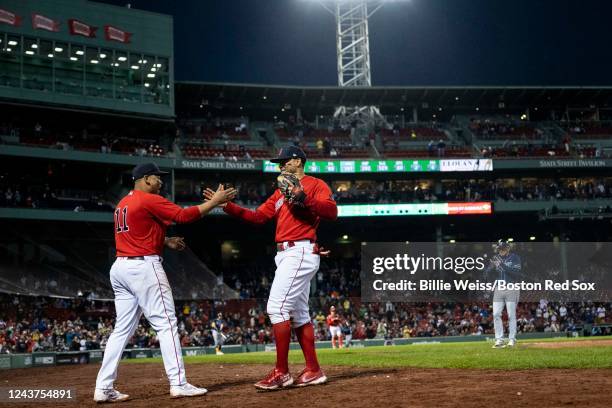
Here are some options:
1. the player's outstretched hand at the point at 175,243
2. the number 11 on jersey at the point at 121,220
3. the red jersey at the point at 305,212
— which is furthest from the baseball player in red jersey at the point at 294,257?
the number 11 on jersey at the point at 121,220

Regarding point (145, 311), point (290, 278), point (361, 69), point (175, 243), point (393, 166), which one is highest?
point (361, 69)

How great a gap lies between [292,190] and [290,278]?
949 millimetres

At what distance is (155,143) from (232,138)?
19.9ft

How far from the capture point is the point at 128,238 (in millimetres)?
7230

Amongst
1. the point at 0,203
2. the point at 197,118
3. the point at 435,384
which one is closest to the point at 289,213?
the point at 435,384

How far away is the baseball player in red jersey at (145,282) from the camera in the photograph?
7.00m

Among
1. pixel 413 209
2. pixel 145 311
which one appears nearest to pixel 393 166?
pixel 413 209

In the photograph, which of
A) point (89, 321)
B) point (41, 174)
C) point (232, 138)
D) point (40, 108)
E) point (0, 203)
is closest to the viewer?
point (89, 321)

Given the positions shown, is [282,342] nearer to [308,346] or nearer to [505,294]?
[308,346]

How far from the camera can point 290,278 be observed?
7348 millimetres

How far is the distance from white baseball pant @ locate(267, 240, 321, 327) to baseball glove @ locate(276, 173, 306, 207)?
21.3 inches

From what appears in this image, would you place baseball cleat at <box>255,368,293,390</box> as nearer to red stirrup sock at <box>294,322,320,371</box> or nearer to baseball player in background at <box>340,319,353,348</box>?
red stirrup sock at <box>294,322,320,371</box>

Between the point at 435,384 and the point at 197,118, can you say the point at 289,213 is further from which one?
the point at 197,118

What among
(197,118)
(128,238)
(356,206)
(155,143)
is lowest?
(128,238)
